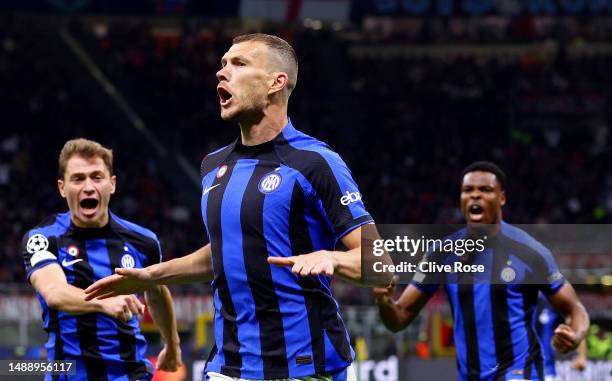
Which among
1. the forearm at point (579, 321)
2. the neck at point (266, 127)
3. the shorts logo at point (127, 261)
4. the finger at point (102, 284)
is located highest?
the neck at point (266, 127)

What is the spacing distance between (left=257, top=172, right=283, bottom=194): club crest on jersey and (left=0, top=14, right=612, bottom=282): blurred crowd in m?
19.0

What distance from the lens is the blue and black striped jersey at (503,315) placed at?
688 centimetres

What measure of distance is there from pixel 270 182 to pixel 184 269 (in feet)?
2.10

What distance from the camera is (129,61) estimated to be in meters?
30.3

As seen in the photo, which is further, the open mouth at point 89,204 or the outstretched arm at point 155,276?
the open mouth at point 89,204

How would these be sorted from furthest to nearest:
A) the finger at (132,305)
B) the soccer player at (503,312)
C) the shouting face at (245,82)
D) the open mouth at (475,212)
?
the open mouth at (475,212), the soccer player at (503,312), the finger at (132,305), the shouting face at (245,82)

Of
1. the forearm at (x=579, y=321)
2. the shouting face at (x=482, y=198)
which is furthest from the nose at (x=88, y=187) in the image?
the forearm at (x=579, y=321)

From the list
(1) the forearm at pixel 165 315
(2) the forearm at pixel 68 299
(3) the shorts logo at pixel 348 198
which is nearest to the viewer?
(3) the shorts logo at pixel 348 198

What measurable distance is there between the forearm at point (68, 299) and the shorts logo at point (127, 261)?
0.50m

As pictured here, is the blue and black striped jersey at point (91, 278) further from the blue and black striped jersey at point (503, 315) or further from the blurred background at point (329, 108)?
the blurred background at point (329, 108)

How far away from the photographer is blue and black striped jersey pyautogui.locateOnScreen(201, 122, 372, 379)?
4434 mm

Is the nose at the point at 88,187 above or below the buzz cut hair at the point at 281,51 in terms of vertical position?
below

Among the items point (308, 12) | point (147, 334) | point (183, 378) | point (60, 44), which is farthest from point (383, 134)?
point (183, 378)

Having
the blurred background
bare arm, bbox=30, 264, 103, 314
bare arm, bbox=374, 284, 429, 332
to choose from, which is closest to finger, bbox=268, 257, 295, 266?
bare arm, bbox=30, 264, 103, 314
